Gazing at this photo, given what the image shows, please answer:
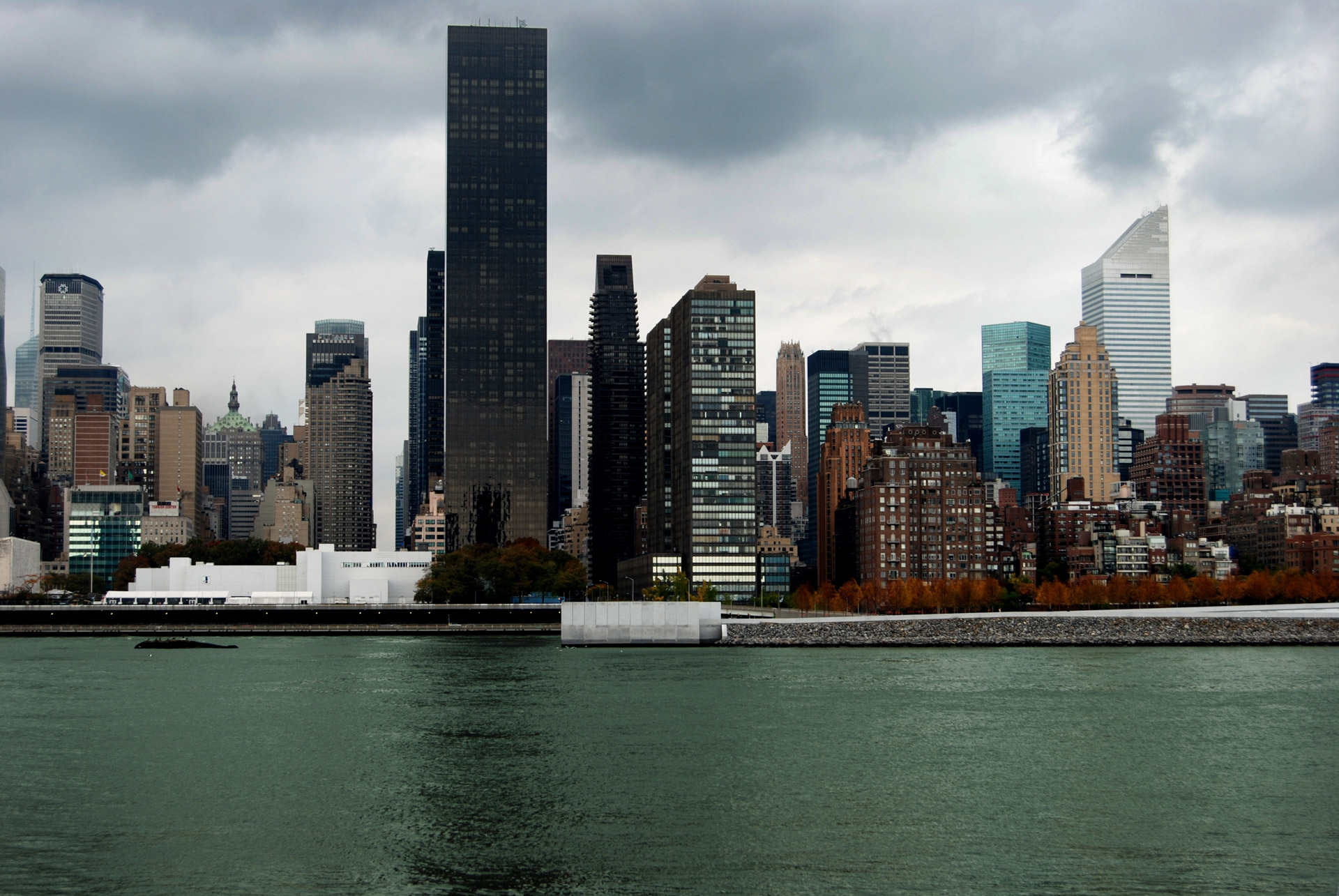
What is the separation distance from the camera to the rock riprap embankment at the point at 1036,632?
467 feet

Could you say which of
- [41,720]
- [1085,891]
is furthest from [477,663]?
[1085,891]

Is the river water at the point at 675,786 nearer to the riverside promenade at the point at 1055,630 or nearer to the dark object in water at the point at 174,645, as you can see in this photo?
the riverside promenade at the point at 1055,630

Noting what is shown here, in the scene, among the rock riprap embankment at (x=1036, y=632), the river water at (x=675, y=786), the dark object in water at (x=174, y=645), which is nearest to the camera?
the river water at (x=675, y=786)

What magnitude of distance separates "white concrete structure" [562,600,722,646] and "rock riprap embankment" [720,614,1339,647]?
4459mm

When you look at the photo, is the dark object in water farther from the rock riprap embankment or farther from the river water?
the rock riprap embankment

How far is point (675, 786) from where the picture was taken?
5062cm

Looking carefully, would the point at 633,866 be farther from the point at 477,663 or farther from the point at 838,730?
the point at 477,663

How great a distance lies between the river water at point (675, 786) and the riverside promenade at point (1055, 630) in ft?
146

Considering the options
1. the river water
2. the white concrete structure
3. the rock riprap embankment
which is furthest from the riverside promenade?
the river water

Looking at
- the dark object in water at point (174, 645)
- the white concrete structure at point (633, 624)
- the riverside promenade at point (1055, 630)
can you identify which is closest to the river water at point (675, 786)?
the white concrete structure at point (633, 624)

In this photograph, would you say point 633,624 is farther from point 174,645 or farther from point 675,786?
point 675,786

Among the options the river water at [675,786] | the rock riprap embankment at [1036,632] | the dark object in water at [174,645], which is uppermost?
the river water at [675,786]

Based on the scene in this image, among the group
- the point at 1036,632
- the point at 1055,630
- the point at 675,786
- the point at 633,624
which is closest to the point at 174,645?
the point at 633,624

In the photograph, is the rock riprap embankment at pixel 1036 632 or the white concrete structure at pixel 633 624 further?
the rock riprap embankment at pixel 1036 632
